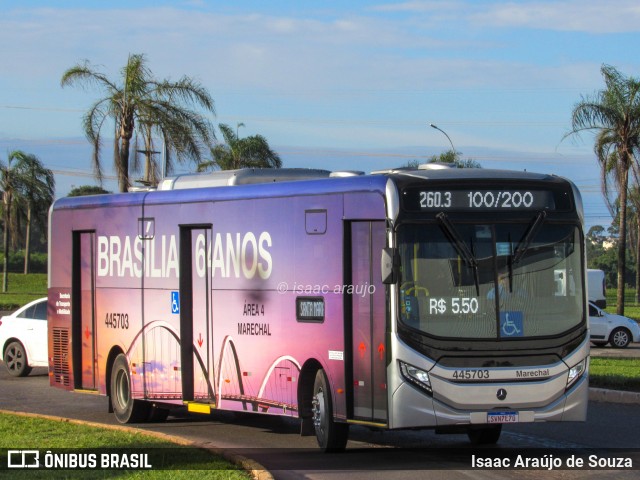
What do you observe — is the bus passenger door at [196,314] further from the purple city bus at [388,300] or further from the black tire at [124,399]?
the black tire at [124,399]

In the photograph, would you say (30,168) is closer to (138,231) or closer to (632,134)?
(632,134)

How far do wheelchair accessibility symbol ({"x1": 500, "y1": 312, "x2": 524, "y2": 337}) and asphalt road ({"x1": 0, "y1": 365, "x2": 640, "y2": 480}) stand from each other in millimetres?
1422

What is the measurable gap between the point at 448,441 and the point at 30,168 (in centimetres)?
6399

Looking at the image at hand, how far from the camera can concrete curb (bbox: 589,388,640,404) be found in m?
18.1

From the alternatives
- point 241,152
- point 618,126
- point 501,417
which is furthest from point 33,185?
point 501,417

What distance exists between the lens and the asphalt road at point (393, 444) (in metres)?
11.8

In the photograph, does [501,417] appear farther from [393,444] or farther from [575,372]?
[393,444]

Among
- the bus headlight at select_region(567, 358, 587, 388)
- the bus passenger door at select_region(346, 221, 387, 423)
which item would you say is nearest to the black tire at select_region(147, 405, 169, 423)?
the bus passenger door at select_region(346, 221, 387, 423)

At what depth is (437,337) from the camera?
12.2 metres

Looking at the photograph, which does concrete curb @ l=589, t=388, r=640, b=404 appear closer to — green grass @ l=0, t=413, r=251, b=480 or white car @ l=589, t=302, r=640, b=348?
green grass @ l=0, t=413, r=251, b=480

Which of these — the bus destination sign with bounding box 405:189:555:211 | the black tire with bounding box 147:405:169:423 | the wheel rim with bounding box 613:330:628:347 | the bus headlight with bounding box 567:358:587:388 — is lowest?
the wheel rim with bounding box 613:330:628:347

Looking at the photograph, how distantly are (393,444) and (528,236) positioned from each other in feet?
10.6

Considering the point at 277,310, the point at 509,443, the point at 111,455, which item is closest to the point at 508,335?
the point at 509,443

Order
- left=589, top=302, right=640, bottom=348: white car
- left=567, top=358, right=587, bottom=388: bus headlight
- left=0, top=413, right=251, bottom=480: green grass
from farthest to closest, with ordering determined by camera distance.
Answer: left=589, top=302, right=640, bottom=348: white car → left=567, top=358, right=587, bottom=388: bus headlight → left=0, top=413, right=251, bottom=480: green grass
